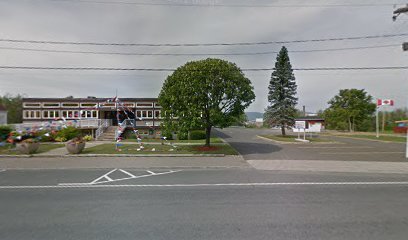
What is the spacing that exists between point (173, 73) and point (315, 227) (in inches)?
412

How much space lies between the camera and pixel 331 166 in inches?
355

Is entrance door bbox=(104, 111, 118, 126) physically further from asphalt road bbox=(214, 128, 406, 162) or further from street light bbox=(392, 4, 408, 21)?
street light bbox=(392, 4, 408, 21)

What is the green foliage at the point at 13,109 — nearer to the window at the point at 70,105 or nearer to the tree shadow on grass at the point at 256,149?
the window at the point at 70,105

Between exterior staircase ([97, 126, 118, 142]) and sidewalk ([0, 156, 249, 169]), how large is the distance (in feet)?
27.4

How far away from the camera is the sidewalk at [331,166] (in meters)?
8.33

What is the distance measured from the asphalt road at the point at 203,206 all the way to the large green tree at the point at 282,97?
57.9 feet

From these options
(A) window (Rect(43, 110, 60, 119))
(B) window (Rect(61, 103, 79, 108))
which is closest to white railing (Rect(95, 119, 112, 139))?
(B) window (Rect(61, 103, 79, 108))

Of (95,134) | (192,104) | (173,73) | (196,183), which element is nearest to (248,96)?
(192,104)

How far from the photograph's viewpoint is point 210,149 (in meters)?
12.7

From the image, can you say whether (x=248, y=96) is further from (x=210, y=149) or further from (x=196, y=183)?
(x=196, y=183)

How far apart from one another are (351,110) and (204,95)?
38.0 m

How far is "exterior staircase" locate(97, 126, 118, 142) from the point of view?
749 inches

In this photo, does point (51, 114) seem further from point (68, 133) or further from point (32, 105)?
point (68, 133)

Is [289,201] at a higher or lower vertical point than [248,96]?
lower
